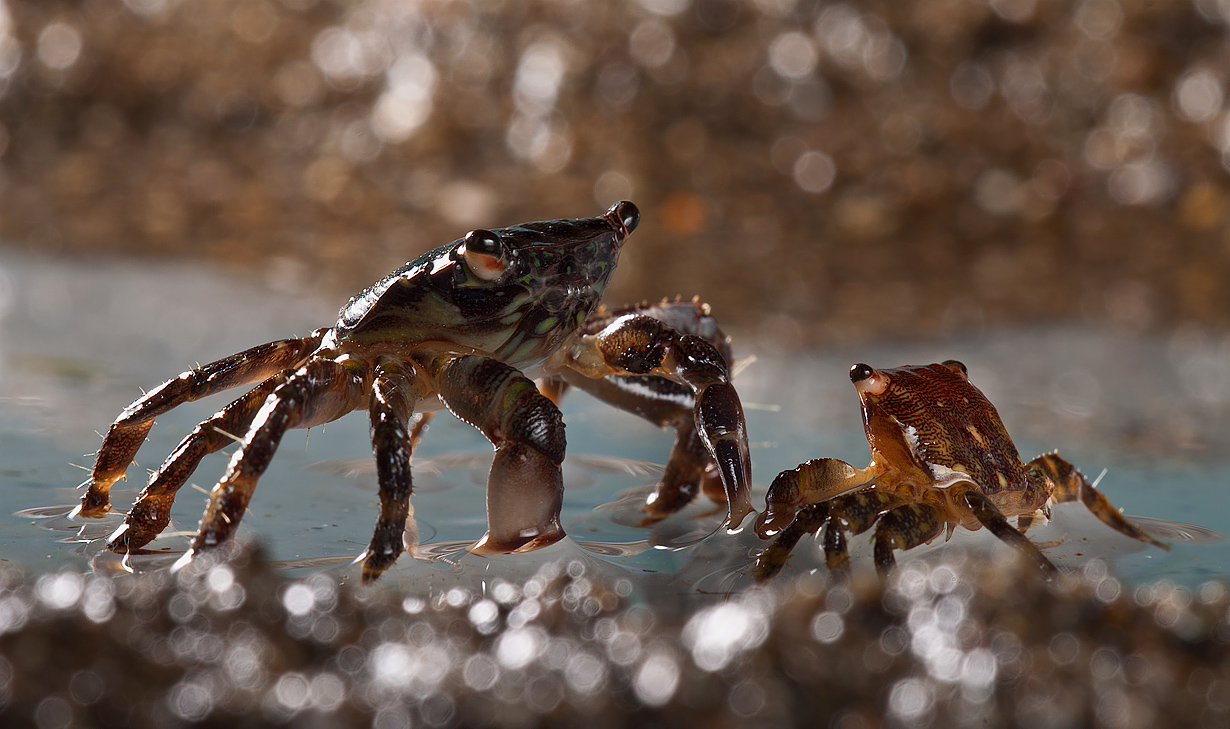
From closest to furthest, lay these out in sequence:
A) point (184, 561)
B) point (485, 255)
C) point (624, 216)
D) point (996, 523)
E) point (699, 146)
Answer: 1. point (184, 561)
2. point (996, 523)
3. point (485, 255)
4. point (624, 216)
5. point (699, 146)

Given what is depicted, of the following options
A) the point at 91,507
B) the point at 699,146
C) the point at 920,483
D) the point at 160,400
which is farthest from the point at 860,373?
the point at 699,146

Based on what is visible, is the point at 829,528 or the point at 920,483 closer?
the point at 829,528

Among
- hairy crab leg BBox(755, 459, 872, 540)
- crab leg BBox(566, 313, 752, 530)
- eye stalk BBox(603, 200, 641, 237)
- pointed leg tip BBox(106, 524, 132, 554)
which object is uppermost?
eye stalk BBox(603, 200, 641, 237)

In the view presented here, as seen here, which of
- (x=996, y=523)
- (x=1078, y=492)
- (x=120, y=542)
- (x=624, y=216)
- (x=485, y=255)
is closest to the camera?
(x=996, y=523)

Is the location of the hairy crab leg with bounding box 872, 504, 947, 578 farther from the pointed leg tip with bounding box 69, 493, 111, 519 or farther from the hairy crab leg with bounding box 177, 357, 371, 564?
the pointed leg tip with bounding box 69, 493, 111, 519

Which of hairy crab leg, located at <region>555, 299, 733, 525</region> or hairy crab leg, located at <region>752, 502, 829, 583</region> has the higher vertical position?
hairy crab leg, located at <region>555, 299, 733, 525</region>

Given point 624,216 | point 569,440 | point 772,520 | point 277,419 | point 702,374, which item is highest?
point 624,216

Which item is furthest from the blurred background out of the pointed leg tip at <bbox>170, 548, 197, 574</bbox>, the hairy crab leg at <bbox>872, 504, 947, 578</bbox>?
the pointed leg tip at <bbox>170, 548, 197, 574</bbox>

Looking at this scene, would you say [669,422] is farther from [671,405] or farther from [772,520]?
[772,520]
